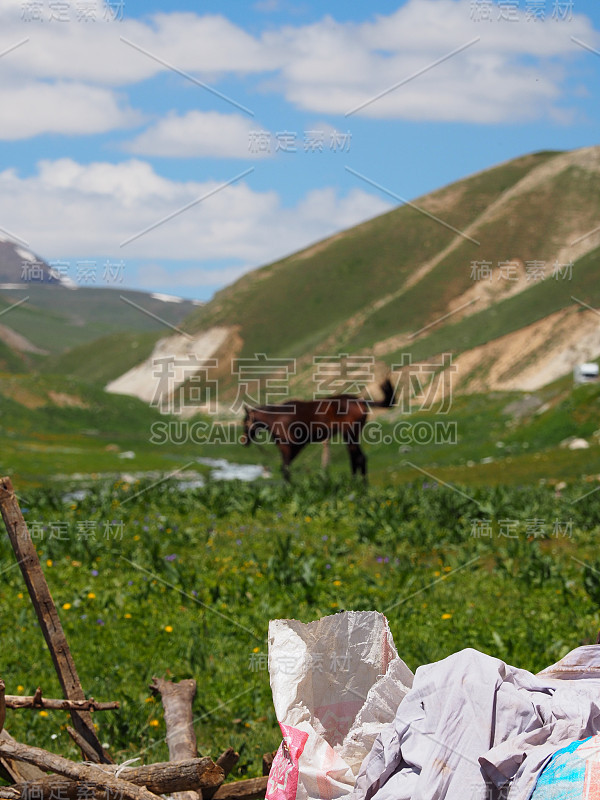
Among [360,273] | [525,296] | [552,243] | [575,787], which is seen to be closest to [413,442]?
[525,296]

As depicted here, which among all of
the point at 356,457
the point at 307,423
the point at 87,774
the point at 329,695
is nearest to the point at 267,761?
the point at 329,695

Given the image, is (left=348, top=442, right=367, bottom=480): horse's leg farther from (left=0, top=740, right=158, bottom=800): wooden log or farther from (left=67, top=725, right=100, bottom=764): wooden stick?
(left=0, top=740, right=158, bottom=800): wooden log

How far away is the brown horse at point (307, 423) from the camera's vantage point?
2214 cm

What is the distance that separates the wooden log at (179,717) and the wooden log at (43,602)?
53 cm

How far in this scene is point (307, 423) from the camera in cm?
2234

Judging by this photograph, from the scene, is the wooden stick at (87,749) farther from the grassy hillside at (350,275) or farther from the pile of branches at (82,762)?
the grassy hillside at (350,275)

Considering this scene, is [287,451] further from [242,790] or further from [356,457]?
[242,790]

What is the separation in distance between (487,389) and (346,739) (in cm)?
6751

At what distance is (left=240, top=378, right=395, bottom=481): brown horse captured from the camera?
22.1 meters

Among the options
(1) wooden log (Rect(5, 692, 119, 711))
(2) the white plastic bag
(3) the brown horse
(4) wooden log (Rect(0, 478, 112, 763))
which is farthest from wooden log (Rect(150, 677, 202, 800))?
(3) the brown horse

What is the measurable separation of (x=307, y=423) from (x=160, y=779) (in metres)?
17.5

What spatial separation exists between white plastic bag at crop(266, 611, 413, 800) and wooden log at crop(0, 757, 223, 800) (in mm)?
661

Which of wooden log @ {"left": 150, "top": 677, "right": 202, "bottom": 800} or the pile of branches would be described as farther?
wooden log @ {"left": 150, "top": 677, "right": 202, "bottom": 800}

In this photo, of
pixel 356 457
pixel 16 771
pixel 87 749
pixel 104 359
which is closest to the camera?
pixel 16 771
